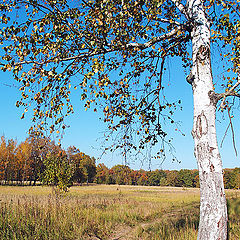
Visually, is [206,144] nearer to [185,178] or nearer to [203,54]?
[203,54]

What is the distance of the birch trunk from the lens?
325 cm

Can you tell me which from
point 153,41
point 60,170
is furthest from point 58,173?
point 153,41

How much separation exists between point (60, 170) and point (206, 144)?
12.3 meters

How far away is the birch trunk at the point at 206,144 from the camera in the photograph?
10.7 feet

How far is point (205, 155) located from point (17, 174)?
65.5 metres

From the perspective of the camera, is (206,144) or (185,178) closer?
(206,144)

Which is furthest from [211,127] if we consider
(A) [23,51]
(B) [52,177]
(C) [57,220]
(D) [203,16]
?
(B) [52,177]

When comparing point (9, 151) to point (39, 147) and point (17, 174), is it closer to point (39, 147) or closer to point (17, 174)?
point (17, 174)

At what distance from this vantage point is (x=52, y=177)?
563 inches

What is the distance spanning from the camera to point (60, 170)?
1411 centimetres

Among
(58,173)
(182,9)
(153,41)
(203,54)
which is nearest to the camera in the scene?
(203,54)

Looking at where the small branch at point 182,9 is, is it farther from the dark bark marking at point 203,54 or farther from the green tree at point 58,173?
the green tree at point 58,173

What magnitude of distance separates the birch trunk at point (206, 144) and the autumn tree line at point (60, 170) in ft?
5.27

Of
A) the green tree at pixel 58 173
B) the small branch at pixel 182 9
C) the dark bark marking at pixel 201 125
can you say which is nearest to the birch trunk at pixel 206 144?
the dark bark marking at pixel 201 125
